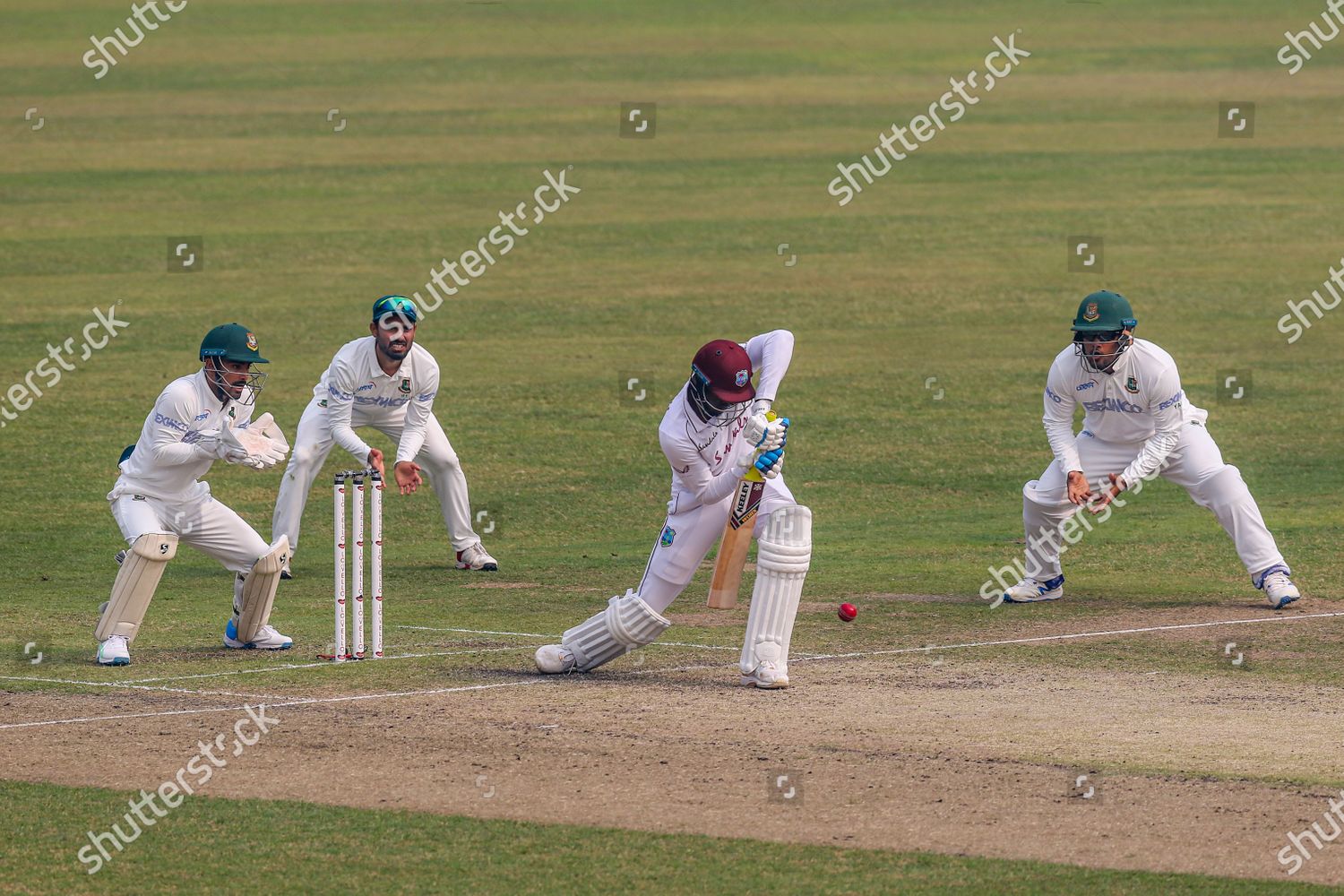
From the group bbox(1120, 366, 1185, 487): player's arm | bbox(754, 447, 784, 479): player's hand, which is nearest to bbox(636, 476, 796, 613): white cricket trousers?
bbox(754, 447, 784, 479): player's hand

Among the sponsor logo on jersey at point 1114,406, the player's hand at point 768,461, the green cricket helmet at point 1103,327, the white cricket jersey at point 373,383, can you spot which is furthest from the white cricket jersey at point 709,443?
the white cricket jersey at point 373,383

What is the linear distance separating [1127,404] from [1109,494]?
35.9 inches

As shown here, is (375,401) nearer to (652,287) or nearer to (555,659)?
(555,659)

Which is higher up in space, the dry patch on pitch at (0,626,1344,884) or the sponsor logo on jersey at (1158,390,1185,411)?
the sponsor logo on jersey at (1158,390,1185,411)

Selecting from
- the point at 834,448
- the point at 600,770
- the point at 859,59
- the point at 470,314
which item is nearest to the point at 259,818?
the point at 600,770

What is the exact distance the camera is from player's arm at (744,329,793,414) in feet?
36.4

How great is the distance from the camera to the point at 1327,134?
115 ft

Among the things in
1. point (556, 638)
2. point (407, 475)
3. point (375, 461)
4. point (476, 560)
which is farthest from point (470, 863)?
point (476, 560)

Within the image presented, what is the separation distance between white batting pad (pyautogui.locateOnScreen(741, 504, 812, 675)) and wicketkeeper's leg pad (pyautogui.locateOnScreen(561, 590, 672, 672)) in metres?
0.55

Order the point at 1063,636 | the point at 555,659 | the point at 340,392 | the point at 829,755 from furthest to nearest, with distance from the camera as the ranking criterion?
the point at 340,392 → the point at 1063,636 → the point at 555,659 → the point at 829,755

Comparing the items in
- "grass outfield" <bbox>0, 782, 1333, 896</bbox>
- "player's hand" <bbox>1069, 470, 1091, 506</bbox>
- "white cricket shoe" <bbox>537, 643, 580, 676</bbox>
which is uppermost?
"player's hand" <bbox>1069, 470, 1091, 506</bbox>

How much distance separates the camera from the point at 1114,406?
14.0m

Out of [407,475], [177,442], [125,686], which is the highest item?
[407,475]

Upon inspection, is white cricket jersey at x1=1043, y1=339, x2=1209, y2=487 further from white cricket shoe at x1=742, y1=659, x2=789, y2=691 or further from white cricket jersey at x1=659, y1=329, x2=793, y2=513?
white cricket shoe at x1=742, y1=659, x2=789, y2=691
